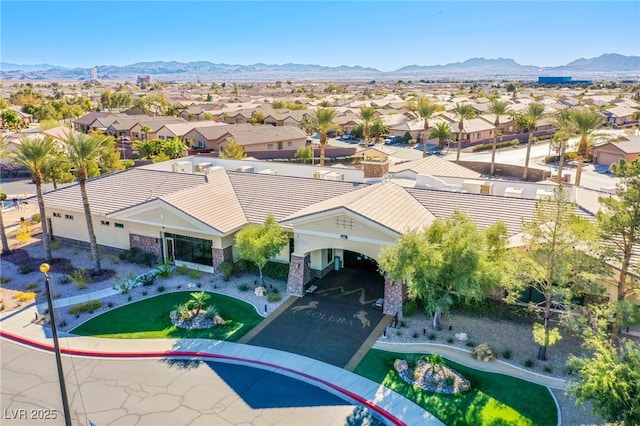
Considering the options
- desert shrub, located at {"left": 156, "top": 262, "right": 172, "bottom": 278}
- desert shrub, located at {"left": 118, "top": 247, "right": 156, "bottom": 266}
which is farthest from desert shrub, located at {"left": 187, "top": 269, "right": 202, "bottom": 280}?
desert shrub, located at {"left": 118, "top": 247, "right": 156, "bottom": 266}

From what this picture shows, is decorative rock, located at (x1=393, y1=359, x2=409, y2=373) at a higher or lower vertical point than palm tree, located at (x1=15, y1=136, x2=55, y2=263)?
lower

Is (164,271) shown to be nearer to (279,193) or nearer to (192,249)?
(192,249)

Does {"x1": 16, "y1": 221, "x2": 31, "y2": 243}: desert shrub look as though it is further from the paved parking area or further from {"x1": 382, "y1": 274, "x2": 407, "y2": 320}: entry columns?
{"x1": 382, "y1": 274, "x2": 407, "y2": 320}: entry columns

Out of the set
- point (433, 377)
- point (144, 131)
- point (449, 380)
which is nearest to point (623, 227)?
point (449, 380)

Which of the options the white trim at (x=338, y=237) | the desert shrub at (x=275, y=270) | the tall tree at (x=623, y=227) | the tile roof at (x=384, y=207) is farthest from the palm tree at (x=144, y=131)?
the tall tree at (x=623, y=227)

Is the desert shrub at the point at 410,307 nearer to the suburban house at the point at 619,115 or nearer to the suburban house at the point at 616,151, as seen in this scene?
the suburban house at the point at 616,151

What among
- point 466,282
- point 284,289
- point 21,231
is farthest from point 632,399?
point 21,231
